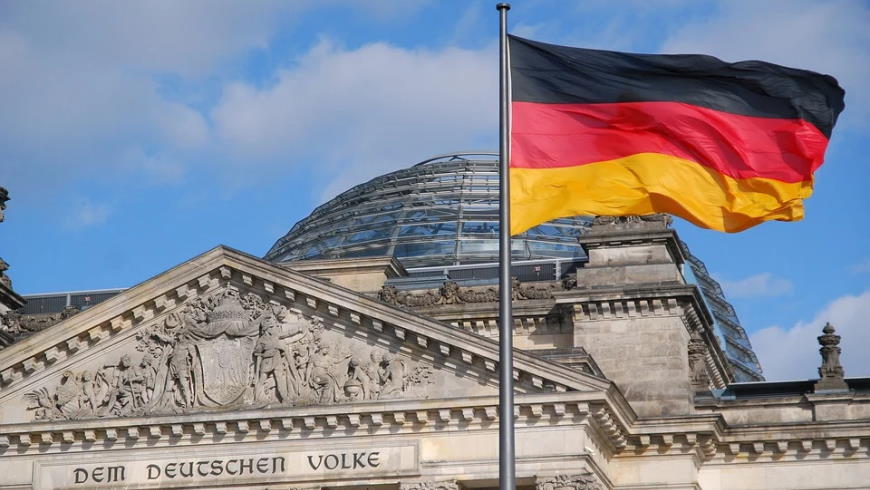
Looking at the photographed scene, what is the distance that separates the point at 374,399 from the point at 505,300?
67.2ft

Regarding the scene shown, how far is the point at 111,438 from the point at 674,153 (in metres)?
24.3

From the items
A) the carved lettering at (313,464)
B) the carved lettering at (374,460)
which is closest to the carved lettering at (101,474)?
the carved lettering at (313,464)

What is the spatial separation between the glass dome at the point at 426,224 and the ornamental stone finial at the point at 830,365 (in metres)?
17.7

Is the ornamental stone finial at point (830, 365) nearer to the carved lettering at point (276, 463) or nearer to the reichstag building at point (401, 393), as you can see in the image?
the reichstag building at point (401, 393)

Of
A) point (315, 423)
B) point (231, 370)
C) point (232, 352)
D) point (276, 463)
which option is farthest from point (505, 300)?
point (232, 352)

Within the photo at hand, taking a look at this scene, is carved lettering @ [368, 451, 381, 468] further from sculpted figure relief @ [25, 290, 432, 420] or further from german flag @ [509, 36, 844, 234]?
german flag @ [509, 36, 844, 234]

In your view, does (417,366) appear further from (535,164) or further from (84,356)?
(535,164)

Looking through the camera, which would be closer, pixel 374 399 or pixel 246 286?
pixel 374 399

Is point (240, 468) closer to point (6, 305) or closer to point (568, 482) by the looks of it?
point (568, 482)

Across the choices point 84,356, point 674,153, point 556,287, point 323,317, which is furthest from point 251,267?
point 674,153

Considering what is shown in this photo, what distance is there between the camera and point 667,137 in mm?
32875

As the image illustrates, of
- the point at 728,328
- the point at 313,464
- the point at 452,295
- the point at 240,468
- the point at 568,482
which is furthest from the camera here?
the point at 728,328

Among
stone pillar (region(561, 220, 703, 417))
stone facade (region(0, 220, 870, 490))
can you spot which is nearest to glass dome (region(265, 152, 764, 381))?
stone pillar (region(561, 220, 703, 417))

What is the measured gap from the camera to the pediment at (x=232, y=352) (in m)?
50.7
